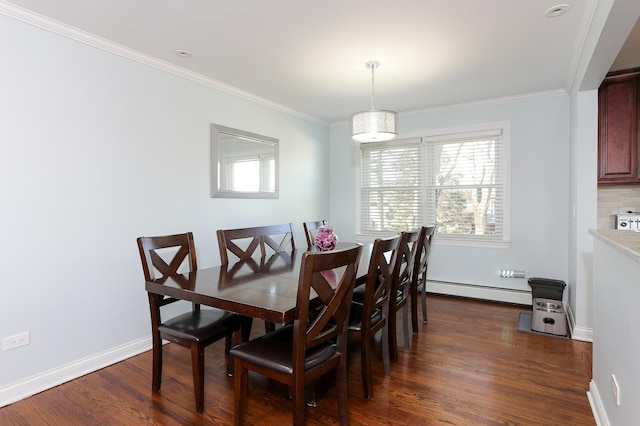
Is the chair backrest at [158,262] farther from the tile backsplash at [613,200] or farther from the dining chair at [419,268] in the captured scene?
the tile backsplash at [613,200]

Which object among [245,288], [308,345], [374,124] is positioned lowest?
[308,345]

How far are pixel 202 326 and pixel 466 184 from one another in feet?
11.9

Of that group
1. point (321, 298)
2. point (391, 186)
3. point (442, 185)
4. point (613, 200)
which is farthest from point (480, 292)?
point (321, 298)

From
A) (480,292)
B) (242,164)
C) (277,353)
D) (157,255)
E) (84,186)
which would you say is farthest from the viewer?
(480,292)

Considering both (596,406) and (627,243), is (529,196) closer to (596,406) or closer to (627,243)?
(596,406)

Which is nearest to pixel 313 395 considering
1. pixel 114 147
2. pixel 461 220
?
pixel 114 147

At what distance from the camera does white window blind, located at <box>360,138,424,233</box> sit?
4859 mm

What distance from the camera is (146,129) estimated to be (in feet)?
9.86

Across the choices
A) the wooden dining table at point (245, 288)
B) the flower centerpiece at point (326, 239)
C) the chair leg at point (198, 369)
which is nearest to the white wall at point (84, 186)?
the wooden dining table at point (245, 288)

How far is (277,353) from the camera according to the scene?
1780 millimetres

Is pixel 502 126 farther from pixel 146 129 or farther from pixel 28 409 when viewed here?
pixel 28 409

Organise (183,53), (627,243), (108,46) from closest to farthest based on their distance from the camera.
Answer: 1. (627,243)
2. (108,46)
3. (183,53)

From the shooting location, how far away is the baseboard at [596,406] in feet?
6.21

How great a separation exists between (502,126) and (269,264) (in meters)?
3.29
